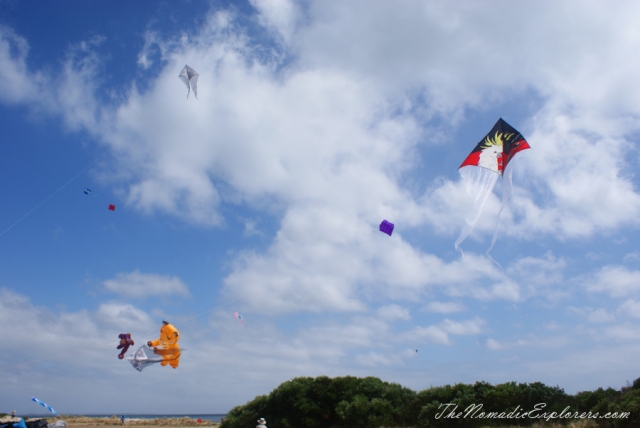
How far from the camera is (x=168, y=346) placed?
1964 centimetres

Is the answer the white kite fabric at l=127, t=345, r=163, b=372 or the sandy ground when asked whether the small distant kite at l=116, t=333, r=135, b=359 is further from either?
the sandy ground

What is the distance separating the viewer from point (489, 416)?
20.1 metres

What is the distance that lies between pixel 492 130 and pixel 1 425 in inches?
905

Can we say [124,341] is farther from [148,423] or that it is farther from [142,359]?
[148,423]

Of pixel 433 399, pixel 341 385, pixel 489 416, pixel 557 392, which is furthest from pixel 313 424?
pixel 557 392

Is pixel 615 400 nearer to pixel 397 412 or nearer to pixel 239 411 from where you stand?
pixel 397 412

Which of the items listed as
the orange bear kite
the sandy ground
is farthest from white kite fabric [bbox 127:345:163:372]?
the sandy ground

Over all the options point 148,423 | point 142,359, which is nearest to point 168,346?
point 142,359

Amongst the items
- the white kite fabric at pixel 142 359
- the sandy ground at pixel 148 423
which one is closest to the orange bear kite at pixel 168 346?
the white kite fabric at pixel 142 359

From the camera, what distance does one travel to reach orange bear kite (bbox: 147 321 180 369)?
19625 millimetres

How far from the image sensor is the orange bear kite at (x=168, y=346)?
1962 centimetres

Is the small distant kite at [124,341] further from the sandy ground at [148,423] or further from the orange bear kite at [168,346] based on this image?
the sandy ground at [148,423]

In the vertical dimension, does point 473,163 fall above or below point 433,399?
above

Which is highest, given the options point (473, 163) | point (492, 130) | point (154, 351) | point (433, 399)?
point (492, 130)
